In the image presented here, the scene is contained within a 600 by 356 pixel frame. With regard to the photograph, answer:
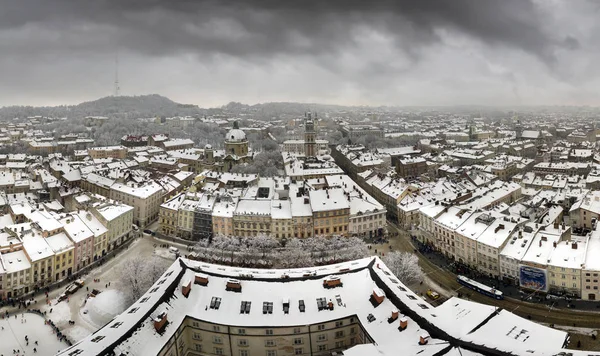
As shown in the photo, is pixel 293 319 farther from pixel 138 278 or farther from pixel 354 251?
pixel 354 251

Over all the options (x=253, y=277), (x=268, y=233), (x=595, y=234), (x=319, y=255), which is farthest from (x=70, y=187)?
(x=595, y=234)

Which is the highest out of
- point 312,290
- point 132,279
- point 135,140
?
point 135,140

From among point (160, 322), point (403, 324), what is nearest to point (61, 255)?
point (160, 322)

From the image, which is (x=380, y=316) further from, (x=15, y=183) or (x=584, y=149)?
(x=584, y=149)

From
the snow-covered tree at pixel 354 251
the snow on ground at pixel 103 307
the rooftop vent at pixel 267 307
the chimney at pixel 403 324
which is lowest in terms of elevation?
the snow on ground at pixel 103 307

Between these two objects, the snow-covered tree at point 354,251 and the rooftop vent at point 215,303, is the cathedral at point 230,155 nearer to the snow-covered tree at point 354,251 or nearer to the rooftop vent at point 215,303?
the snow-covered tree at point 354,251

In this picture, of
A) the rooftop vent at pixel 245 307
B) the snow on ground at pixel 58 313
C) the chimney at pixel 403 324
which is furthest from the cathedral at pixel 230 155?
the chimney at pixel 403 324

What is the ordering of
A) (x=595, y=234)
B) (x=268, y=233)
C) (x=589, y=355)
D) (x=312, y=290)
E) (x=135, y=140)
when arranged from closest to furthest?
1. (x=589, y=355)
2. (x=312, y=290)
3. (x=595, y=234)
4. (x=268, y=233)
5. (x=135, y=140)

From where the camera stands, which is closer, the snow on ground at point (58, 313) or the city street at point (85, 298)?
the city street at point (85, 298)
